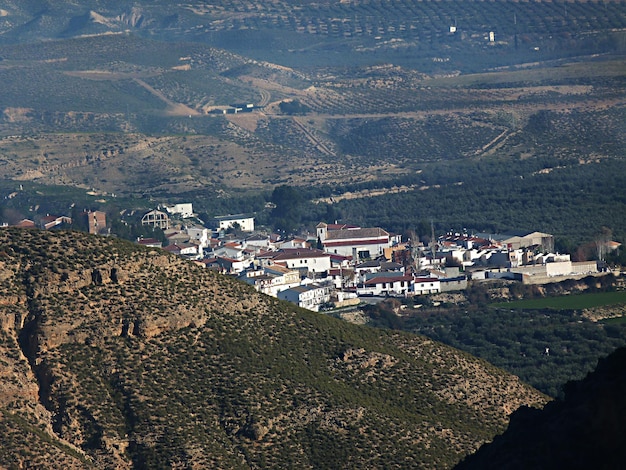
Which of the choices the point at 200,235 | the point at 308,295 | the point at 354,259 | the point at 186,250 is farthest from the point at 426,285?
the point at 200,235

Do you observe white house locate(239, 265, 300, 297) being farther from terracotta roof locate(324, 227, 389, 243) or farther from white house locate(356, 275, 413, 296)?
terracotta roof locate(324, 227, 389, 243)

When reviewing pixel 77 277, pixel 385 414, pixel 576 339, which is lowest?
pixel 576 339

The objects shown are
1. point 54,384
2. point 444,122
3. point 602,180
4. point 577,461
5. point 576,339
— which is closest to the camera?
point 577,461

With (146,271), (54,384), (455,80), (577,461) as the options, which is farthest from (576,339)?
(455,80)

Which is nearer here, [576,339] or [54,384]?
[54,384]

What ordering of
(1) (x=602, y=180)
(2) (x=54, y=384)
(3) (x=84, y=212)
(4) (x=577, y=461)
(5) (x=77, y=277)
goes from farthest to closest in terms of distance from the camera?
(1) (x=602, y=180) < (3) (x=84, y=212) < (5) (x=77, y=277) < (2) (x=54, y=384) < (4) (x=577, y=461)

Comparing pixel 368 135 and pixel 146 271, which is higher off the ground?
pixel 146 271

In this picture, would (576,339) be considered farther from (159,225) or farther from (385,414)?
(159,225)

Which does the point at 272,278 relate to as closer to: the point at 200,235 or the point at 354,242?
the point at 354,242
